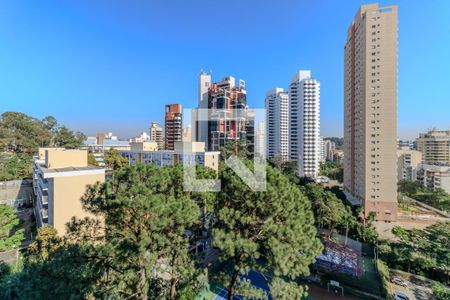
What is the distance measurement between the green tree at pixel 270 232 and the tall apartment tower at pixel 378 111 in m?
17.7

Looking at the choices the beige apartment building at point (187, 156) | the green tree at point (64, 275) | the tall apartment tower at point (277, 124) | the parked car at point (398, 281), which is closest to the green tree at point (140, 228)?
the green tree at point (64, 275)

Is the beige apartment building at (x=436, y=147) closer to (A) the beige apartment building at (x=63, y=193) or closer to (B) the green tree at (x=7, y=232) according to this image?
(A) the beige apartment building at (x=63, y=193)

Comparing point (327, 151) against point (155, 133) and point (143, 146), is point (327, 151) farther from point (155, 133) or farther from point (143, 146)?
point (143, 146)

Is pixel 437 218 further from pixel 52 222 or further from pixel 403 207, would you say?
pixel 52 222

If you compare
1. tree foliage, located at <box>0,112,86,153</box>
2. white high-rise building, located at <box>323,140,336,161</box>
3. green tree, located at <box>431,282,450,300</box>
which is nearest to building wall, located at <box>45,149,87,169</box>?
green tree, located at <box>431,282,450,300</box>

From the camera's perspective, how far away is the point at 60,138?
29219 millimetres

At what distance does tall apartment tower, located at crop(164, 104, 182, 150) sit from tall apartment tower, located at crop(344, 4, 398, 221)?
27328mm

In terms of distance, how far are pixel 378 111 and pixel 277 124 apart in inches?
758

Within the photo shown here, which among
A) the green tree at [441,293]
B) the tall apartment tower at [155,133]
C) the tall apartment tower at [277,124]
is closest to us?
the green tree at [441,293]

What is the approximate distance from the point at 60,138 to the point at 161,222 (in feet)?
114

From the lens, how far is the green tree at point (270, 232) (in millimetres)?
3447

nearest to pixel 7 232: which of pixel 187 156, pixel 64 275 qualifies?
pixel 64 275

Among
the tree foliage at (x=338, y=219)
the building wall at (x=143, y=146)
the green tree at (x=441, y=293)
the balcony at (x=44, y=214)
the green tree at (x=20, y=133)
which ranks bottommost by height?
the green tree at (x=441, y=293)

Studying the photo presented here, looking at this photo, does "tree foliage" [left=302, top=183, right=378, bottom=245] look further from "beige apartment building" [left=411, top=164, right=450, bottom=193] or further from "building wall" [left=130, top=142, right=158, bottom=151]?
"beige apartment building" [left=411, top=164, right=450, bottom=193]
